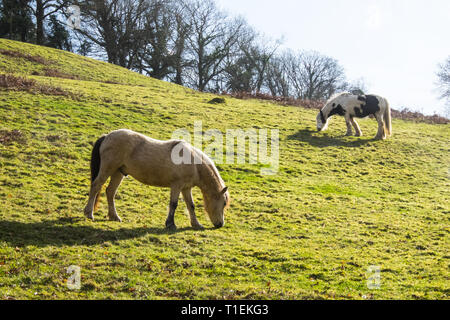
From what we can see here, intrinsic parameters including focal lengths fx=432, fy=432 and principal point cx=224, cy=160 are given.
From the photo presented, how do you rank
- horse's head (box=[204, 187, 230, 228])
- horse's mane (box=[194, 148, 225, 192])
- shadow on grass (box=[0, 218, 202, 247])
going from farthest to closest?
horse's head (box=[204, 187, 230, 228])
horse's mane (box=[194, 148, 225, 192])
shadow on grass (box=[0, 218, 202, 247])

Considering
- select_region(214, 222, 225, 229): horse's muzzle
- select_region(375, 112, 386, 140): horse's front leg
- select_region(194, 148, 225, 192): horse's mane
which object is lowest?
select_region(214, 222, 225, 229): horse's muzzle

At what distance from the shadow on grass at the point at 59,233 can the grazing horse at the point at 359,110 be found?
53.2 ft

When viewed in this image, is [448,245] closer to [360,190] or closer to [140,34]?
[360,190]

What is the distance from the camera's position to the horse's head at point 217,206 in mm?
10039

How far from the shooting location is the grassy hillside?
7.19 meters

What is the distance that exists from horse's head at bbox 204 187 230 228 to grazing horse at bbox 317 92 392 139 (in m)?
14.8

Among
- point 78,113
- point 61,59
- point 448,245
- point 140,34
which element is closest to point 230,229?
point 448,245

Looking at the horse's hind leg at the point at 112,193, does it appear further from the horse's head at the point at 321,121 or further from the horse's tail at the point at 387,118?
the horse's tail at the point at 387,118

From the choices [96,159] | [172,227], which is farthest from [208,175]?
[96,159]

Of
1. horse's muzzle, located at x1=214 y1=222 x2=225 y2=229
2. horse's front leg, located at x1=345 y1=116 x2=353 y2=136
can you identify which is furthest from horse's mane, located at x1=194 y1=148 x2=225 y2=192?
horse's front leg, located at x1=345 y1=116 x2=353 y2=136

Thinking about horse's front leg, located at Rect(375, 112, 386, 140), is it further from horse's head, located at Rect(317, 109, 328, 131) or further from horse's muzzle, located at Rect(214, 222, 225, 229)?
horse's muzzle, located at Rect(214, 222, 225, 229)

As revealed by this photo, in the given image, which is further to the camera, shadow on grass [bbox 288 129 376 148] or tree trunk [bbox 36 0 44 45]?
tree trunk [bbox 36 0 44 45]

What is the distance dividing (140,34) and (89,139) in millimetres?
33320

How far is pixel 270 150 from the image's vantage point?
19609 millimetres
